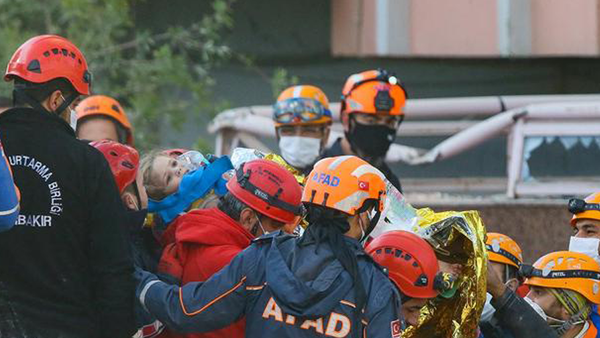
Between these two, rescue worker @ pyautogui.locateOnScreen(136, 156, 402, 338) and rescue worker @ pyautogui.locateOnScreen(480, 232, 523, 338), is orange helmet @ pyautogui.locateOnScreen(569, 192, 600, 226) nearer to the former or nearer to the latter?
rescue worker @ pyautogui.locateOnScreen(480, 232, 523, 338)

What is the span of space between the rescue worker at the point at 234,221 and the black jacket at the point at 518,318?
3.34 ft

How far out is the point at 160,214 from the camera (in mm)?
5426

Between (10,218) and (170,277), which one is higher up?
(10,218)

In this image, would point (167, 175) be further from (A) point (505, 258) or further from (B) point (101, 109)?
(B) point (101, 109)

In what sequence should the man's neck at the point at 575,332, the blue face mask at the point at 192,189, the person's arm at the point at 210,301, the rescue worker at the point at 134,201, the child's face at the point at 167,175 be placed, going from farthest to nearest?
the man's neck at the point at 575,332 → the child's face at the point at 167,175 → the blue face mask at the point at 192,189 → the rescue worker at the point at 134,201 → the person's arm at the point at 210,301

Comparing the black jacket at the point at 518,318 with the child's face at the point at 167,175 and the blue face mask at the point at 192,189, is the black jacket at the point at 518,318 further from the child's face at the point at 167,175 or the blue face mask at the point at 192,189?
the child's face at the point at 167,175

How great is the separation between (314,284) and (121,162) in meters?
1.18

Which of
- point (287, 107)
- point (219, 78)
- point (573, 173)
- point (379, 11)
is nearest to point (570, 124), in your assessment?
point (573, 173)

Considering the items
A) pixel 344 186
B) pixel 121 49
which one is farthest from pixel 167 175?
pixel 121 49

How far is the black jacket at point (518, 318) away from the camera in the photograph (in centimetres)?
533

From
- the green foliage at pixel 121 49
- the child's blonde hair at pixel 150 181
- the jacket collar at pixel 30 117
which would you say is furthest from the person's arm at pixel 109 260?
the green foliage at pixel 121 49

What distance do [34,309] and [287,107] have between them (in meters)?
3.34

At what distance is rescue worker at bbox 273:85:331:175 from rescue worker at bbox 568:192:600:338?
1769 millimetres

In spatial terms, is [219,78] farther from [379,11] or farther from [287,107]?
[287,107]
